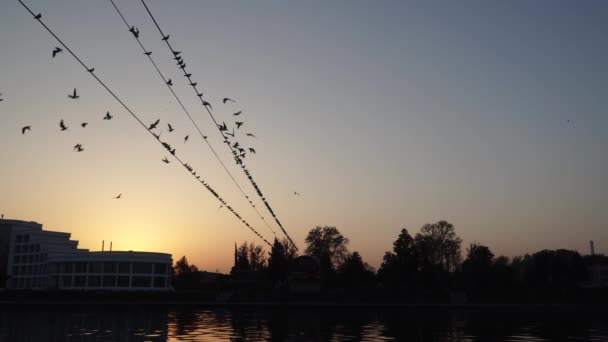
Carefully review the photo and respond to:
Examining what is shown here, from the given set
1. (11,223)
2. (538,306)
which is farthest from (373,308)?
(11,223)

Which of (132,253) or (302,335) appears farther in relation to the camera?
(132,253)

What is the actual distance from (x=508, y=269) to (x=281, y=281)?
1944 inches

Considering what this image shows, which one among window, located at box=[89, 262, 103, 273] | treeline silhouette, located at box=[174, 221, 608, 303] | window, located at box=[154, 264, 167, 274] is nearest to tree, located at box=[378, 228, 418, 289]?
treeline silhouette, located at box=[174, 221, 608, 303]

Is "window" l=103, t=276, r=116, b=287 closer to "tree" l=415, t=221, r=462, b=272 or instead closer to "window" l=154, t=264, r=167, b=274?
"window" l=154, t=264, r=167, b=274

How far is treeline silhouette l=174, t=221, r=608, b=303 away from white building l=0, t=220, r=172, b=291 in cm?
1268

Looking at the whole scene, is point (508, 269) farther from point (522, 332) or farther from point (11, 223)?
point (11, 223)

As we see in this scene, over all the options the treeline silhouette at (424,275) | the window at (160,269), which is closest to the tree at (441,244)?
the treeline silhouette at (424,275)

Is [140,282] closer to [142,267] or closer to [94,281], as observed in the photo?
[142,267]

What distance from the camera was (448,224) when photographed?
5059 inches

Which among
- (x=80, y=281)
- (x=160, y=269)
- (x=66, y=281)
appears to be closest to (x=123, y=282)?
(x=160, y=269)

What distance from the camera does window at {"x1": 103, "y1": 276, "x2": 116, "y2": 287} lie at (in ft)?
458

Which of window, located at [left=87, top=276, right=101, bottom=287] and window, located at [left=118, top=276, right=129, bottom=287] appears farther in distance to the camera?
window, located at [left=87, top=276, right=101, bottom=287]

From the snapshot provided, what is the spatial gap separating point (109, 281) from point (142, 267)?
866 centimetres

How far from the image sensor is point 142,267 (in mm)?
143500
